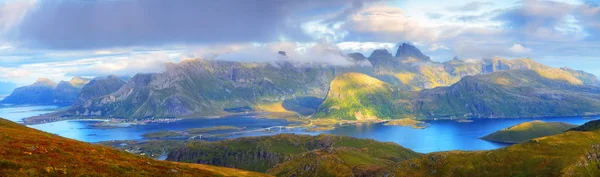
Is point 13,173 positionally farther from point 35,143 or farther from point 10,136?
point 10,136

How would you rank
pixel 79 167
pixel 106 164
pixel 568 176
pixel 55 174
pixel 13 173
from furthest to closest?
pixel 568 176
pixel 106 164
pixel 79 167
pixel 55 174
pixel 13 173

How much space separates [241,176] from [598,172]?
149712 mm

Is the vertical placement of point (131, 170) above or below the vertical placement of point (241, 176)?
above

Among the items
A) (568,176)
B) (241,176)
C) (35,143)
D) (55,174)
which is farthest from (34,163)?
(568,176)

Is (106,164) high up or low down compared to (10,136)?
down

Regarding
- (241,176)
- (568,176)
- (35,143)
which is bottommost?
(568,176)

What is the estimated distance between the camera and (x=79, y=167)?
70625mm

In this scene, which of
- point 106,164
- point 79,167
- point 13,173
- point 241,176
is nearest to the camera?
point 13,173

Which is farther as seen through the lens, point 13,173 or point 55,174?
point 55,174

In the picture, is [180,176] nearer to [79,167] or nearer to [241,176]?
[79,167]

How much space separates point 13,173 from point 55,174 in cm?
578

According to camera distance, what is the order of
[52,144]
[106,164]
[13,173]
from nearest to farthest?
[13,173]
[106,164]
[52,144]

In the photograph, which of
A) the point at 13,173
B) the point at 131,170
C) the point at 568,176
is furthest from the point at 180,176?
the point at 568,176

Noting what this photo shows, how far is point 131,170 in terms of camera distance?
78.2 metres
